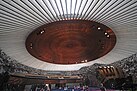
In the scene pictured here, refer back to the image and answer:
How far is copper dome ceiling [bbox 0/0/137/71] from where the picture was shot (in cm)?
1168

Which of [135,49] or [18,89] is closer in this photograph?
[18,89]

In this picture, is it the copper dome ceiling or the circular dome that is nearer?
the copper dome ceiling

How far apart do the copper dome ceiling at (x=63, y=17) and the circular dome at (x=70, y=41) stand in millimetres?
454

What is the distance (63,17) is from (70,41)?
5.56m

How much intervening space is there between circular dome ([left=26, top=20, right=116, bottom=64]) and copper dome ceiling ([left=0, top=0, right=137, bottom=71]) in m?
0.45

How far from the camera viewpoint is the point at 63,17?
14344mm

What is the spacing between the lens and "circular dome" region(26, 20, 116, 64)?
16.6 m

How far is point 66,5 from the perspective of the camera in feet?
40.0

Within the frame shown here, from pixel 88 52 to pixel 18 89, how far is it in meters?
10.6

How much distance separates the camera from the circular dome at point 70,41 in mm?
16561

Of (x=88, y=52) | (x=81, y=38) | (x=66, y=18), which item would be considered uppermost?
(x=66, y=18)

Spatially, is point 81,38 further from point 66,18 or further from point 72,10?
point 72,10

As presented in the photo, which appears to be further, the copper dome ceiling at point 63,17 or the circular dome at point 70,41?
the circular dome at point 70,41

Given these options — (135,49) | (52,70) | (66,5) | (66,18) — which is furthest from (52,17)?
(135,49)
